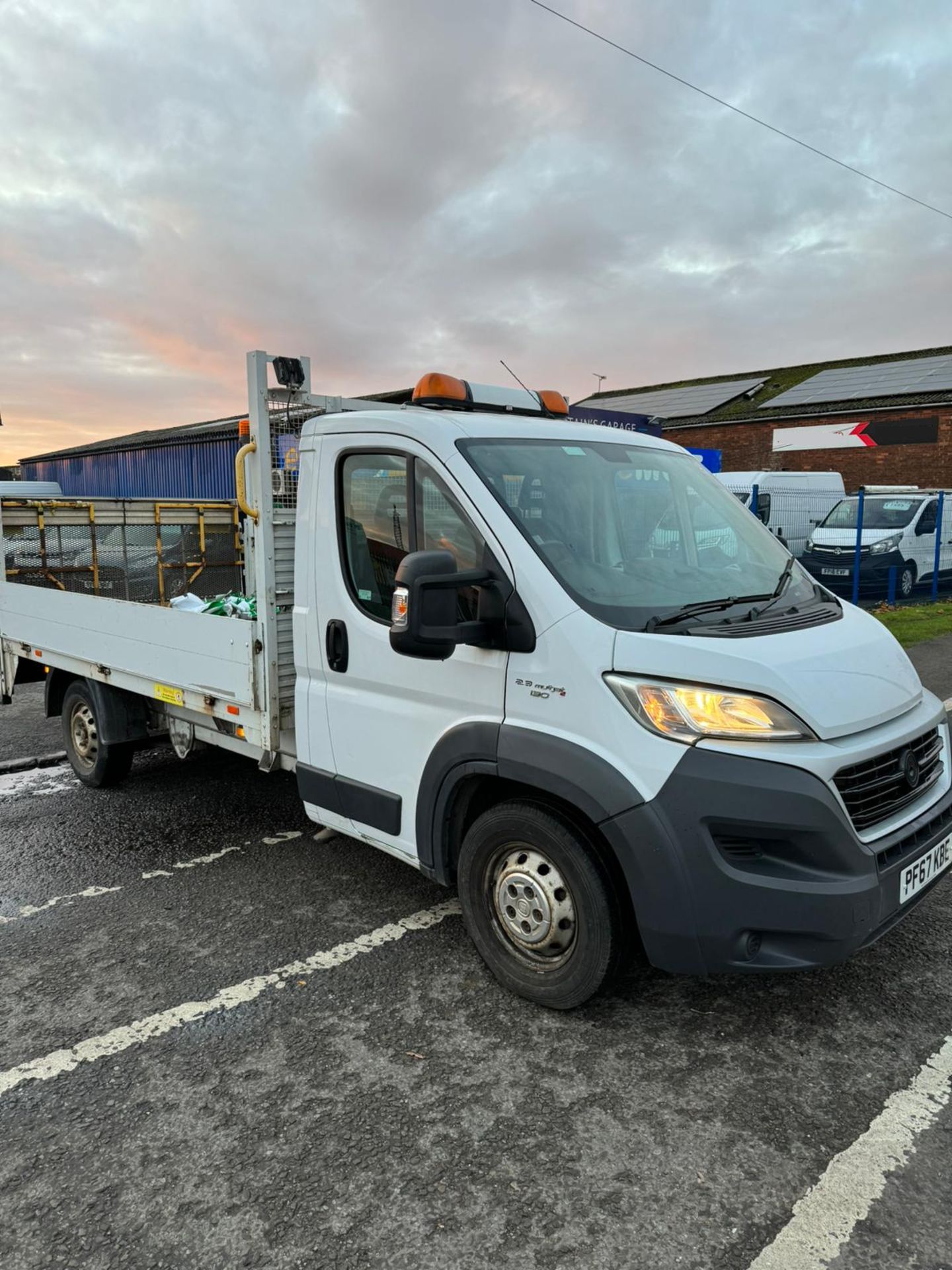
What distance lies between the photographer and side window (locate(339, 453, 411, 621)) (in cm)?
338

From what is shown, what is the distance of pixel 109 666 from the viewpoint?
491 centimetres

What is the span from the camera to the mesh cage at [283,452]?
3.92 meters

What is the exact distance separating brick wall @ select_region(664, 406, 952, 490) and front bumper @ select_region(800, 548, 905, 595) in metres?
10.7

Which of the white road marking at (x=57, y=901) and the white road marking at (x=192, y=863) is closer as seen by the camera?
the white road marking at (x=57, y=901)

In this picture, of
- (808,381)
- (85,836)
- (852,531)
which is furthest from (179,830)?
(808,381)

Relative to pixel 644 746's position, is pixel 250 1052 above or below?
below

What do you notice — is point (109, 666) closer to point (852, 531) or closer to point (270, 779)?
point (270, 779)

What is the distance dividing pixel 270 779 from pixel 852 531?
12436 millimetres

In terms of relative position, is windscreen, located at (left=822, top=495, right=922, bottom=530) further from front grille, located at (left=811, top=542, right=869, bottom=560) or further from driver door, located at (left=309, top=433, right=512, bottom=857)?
driver door, located at (left=309, top=433, right=512, bottom=857)

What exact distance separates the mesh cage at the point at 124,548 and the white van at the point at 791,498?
11.6 meters

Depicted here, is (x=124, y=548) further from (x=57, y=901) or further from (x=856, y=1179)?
(x=856, y=1179)

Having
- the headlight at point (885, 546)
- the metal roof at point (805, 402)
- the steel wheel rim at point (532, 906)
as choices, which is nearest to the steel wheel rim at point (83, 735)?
the steel wheel rim at point (532, 906)

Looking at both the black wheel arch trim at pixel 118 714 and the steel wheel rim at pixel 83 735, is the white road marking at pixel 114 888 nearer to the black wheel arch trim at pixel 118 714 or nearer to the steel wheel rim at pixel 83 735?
the black wheel arch trim at pixel 118 714

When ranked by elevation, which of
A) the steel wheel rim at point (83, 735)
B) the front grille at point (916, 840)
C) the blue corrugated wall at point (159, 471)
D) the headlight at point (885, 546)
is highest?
the blue corrugated wall at point (159, 471)
